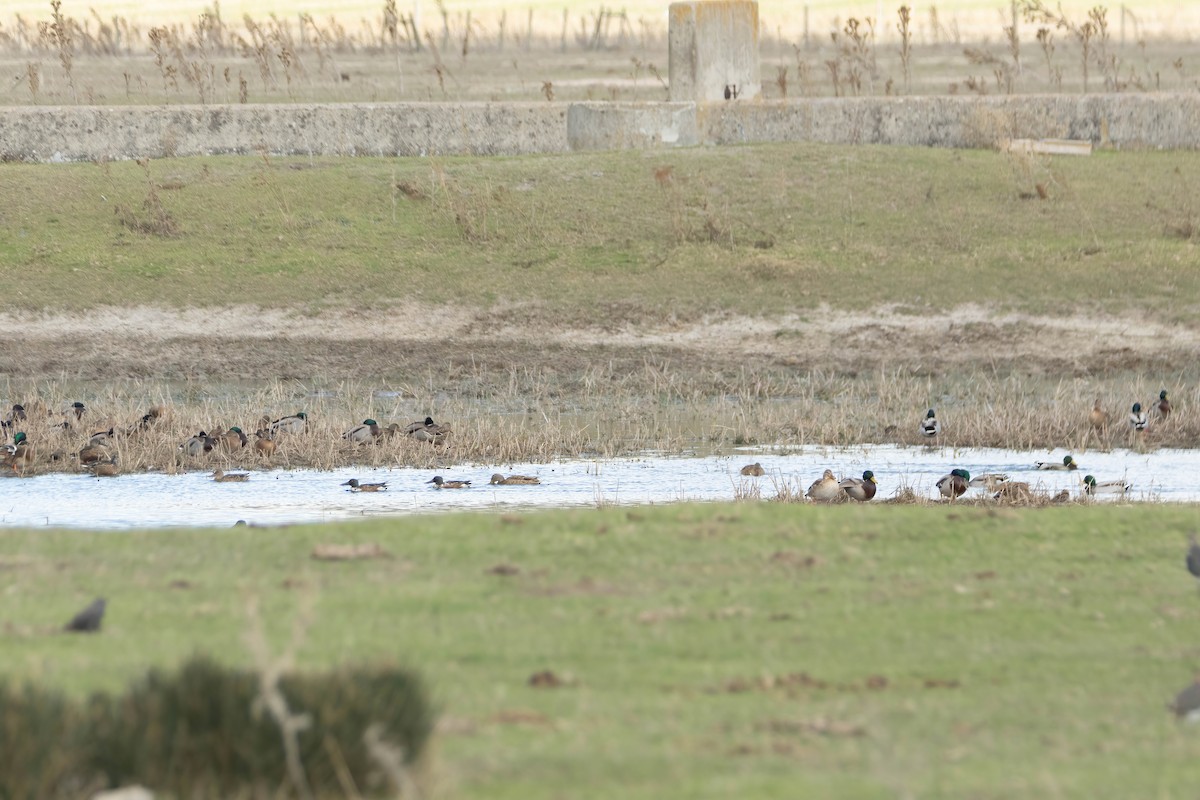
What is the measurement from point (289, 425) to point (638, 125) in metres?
12.8

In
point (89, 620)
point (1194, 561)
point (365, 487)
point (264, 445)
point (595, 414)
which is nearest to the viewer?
point (89, 620)

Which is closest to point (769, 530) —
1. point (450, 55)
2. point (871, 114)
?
point (871, 114)

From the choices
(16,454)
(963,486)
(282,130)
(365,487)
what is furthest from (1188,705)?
(282,130)

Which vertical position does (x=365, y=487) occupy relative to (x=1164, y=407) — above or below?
below

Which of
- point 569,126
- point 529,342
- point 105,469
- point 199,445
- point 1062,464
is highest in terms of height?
point 569,126

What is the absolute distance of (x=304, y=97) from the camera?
32.3 m

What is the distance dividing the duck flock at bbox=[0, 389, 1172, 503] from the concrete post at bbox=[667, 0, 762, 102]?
482 inches

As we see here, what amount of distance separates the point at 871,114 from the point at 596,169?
4617 mm

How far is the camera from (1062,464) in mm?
15195

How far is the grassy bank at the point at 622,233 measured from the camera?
2236 cm

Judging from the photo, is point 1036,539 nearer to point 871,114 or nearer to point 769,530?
point 769,530

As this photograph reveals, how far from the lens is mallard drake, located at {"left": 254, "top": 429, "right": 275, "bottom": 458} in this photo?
597 inches

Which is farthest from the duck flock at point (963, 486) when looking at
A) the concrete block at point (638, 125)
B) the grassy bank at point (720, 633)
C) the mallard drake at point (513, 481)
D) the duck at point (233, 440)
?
the concrete block at point (638, 125)

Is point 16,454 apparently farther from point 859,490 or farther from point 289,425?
point 859,490
